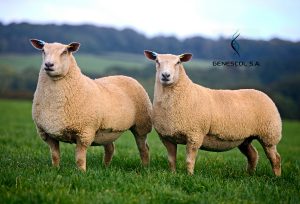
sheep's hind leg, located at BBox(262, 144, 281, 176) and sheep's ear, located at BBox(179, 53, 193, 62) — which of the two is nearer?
sheep's ear, located at BBox(179, 53, 193, 62)

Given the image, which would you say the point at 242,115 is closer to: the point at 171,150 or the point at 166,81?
the point at 171,150

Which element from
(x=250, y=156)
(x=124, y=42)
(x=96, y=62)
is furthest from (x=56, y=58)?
(x=124, y=42)

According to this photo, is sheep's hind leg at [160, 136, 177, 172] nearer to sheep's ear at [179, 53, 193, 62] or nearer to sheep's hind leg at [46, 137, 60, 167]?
sheep's ear at [179, 53, 193, 62]

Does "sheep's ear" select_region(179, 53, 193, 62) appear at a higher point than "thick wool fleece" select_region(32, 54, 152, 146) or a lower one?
higher

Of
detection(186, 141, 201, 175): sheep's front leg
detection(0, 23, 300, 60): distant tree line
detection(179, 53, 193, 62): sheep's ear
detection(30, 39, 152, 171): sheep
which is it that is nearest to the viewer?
detection(30, 39, 152, 171): sheep

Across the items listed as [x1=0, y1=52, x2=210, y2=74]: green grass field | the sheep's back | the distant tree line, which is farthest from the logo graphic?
[x1=0, y1=52, x2=210, y2=74]: green grass field

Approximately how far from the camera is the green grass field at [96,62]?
66875 millimetres

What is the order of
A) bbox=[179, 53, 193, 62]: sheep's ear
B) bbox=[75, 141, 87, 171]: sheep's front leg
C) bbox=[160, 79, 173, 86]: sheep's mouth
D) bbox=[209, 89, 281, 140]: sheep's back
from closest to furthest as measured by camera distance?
bbox=[75, 141, 87, 171]: sheep's front leg < bbox=[160, 79, 173, 86]: sheep's mouth < bbox=[179, 53, 193, 62]: sheep's ear < bbox=[209, 89, 281, 140]: sheep's back

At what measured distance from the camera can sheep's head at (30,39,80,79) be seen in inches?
258

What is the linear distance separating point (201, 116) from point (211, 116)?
25 centimetres

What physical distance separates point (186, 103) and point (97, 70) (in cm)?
5980

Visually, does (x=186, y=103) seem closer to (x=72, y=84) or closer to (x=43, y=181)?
(x=72, y=84)

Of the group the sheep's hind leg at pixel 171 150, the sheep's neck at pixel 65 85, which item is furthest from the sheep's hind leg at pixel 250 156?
the sheep's neck at pixel 65 85

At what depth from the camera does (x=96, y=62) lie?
235 ft
